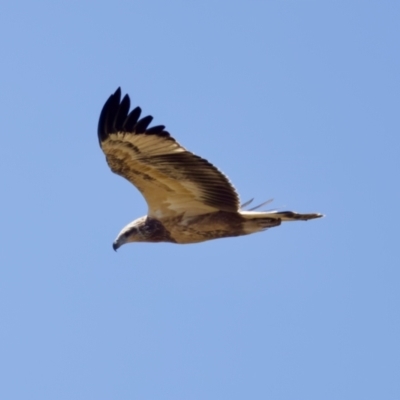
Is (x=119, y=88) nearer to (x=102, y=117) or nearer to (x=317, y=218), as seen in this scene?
(x=102, y=117)

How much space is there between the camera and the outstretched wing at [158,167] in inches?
1222

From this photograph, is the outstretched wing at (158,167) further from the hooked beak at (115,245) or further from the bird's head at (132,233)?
the hooked beak at (115,245)

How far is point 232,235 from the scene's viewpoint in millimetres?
31734

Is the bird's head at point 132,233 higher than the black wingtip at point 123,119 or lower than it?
lower

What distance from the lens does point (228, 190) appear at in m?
31.5

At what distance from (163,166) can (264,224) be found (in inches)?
47.0

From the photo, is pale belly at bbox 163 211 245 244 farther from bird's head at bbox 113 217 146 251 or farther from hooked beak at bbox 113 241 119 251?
hooked beak at bbox 113 241 119 251

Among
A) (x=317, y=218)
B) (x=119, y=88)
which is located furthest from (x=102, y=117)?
(x=317, y=218)

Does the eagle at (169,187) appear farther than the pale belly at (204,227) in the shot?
No

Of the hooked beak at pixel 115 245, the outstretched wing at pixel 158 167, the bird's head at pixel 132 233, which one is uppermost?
the outstretched wing at pixel 158 167

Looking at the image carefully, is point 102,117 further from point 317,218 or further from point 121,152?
point 317,218

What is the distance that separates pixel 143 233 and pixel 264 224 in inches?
49.4

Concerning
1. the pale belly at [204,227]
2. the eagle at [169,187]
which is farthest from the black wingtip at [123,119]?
the pale belly at [204,227]

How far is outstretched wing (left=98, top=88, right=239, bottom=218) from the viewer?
102 feet
